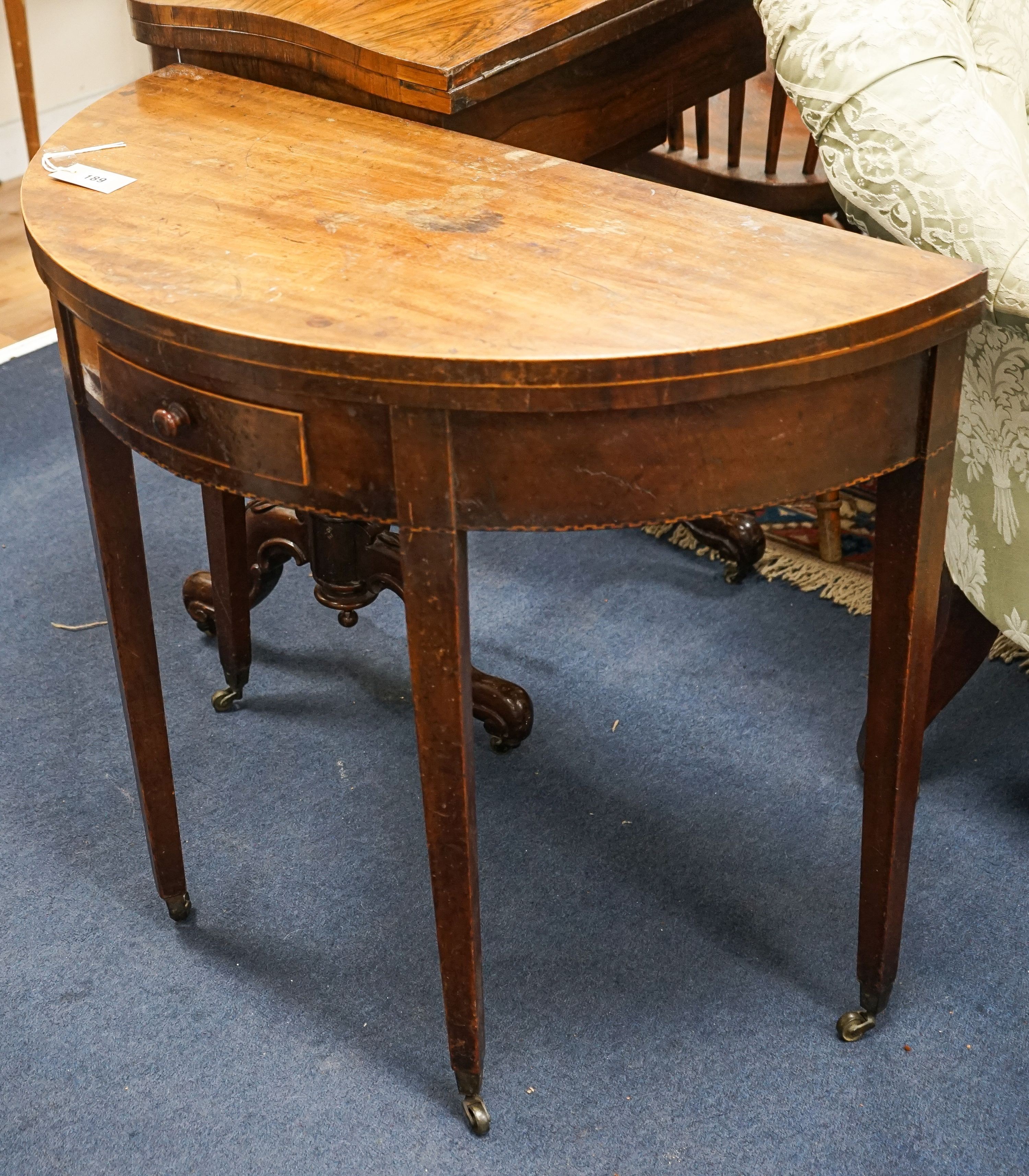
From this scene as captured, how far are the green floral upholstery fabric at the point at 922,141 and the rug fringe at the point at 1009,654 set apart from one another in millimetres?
512

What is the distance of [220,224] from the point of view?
95 cm

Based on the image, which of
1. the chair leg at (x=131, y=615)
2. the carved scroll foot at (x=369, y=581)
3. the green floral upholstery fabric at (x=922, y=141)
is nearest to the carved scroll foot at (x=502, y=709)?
the carved scroll foot at (x=369, y=581)

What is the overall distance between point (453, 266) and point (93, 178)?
0.34m

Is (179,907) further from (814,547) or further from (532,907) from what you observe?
(814,547)

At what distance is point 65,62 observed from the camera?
10.6 feet

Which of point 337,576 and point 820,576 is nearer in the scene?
point 337,576

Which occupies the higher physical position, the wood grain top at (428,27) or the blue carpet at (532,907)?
the wood grain top at (428,27)

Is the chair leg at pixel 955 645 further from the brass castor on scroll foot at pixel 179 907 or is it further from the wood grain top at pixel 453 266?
the brass castor on scroll foot at pixel 179 907

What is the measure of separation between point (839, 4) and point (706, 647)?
81 cm

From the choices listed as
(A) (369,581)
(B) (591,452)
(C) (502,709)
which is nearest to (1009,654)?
→ (C) (502,709)

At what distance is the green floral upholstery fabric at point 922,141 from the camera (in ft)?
3.35

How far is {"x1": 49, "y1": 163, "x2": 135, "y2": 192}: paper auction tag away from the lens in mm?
1021

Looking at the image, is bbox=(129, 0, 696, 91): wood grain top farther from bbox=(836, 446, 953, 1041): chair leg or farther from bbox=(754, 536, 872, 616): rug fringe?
bbox=(754, 536, 872, 616): rug fringe

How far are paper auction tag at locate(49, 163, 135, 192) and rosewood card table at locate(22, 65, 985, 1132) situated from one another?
0.04 ft
